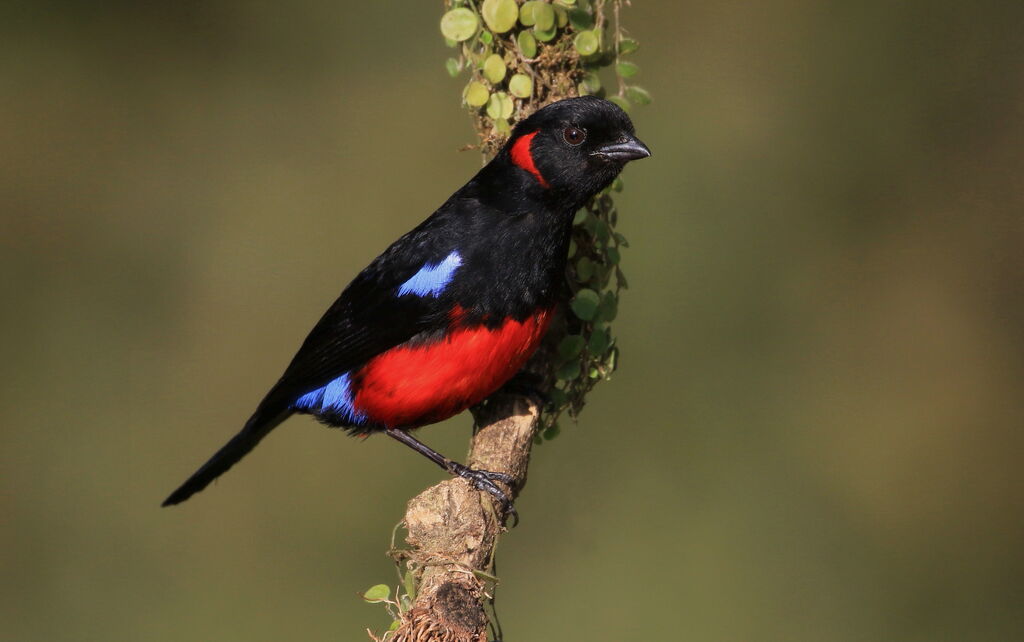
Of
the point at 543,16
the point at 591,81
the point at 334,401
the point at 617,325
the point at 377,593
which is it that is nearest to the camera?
the point at 377,593

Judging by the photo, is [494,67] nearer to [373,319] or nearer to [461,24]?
[461,24]

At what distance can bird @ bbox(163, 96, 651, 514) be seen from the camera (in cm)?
343

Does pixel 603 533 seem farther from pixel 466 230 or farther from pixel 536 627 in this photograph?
pixel 466 230

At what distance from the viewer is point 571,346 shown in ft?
11.6

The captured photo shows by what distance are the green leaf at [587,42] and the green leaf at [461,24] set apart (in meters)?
0.29

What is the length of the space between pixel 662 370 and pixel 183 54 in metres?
2.95

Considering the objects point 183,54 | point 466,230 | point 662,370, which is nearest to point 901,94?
point 662,370

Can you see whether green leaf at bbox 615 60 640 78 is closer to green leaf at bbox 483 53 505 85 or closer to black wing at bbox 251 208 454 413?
green leaf at bbox 483 53 505 85

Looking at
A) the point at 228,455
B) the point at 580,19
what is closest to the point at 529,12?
the point at 580,19

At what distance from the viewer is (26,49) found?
6305 millimetres

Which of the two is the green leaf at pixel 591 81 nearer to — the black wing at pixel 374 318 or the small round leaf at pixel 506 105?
the small round leaf at pixel 506 105

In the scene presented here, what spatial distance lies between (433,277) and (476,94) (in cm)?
54

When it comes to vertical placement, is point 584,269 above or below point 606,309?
above

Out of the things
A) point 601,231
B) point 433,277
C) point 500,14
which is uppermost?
point 500,14
